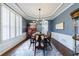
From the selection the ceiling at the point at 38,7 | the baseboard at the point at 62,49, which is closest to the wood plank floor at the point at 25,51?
the baseboard at the point at 62,49

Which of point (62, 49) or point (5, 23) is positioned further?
point (62, 49)

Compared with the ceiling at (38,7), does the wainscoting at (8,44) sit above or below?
below

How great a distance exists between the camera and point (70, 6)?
2260 mm

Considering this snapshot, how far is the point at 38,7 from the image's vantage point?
2322 millimetres

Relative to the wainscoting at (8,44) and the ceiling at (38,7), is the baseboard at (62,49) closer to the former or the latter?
the ceiling at (38,7)

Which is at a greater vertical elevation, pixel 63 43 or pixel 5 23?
pixel 5 23

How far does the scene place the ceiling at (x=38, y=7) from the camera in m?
2.28

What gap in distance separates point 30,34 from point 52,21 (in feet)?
1.83

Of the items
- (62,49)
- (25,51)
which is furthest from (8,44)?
(62,49)

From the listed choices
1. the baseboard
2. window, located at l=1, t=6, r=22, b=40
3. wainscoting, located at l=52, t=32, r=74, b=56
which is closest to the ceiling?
window, located at l=1, t=6, r=22, b=40

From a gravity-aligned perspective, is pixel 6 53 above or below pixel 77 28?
below

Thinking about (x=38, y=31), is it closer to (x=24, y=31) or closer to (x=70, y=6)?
(x=24, y=31)

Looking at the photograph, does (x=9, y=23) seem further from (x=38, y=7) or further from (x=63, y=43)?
(x=63, y=43)

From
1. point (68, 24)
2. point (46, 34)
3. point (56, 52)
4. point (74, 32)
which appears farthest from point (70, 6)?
point (56, 52)
